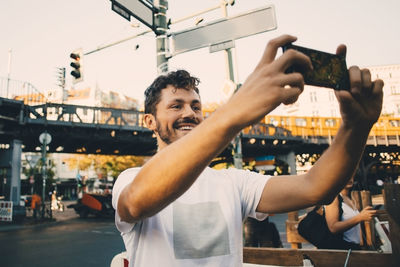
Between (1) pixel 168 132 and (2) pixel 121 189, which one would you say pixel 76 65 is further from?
(2) pixel 121 189

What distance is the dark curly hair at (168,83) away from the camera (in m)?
1.75

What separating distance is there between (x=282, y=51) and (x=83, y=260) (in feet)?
26.4

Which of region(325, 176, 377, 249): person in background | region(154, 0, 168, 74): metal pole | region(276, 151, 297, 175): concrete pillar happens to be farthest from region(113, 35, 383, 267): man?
region(276, 151, 297, 175): concrete pillar

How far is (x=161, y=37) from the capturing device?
5664 mm

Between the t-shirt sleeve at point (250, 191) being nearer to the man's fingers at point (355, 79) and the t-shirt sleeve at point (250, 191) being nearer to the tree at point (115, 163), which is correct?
the man's fingers at point (355, 79)

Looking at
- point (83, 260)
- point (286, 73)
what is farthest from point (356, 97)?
point (83, 260)

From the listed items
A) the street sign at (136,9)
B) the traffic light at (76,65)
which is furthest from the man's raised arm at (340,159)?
the traffic light at (76,65)

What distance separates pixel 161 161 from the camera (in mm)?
835

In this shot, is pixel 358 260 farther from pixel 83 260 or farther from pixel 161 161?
pixel 83 260

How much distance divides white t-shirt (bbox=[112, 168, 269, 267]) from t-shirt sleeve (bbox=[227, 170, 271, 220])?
73 mm

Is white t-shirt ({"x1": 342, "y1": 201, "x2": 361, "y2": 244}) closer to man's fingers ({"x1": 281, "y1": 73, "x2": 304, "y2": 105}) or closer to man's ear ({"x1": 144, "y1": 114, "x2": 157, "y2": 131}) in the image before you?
man's ear ({"x1": 144, "y1": 114, "x2": 157, "y2": 131})

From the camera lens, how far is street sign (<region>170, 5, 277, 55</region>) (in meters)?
4.32

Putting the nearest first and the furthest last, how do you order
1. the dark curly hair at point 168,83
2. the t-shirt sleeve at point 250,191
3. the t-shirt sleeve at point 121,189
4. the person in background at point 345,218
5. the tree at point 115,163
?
the t-shirt sleeve at point 121,189, the t-shirt sleeve at point 250,191, the dark curly hair at point 168,83, the person in background at point 345,218, the tree at point 115,163

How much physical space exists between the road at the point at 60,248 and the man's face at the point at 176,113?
21.0ft
